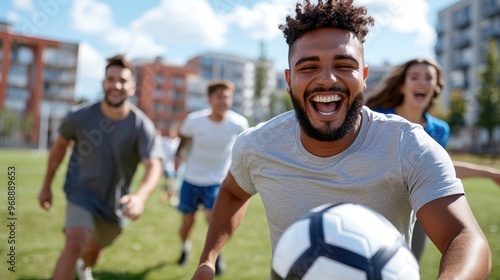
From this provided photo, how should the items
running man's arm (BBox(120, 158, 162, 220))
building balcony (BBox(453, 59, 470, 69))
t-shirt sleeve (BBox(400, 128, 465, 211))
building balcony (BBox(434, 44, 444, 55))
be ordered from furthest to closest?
building balcony (BBox(434, 44, 444, 55)) → building balcony (BBox(453, 59, 470, 69)) → running man's arm (BBox(120, 158, 162, 220)) → t-shirt sleeve (BBox(400, 128, 465, 211))

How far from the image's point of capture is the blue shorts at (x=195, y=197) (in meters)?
6.99

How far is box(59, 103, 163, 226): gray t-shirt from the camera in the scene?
484cm

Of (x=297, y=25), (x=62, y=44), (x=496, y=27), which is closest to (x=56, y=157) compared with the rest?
(x=297, y=25)

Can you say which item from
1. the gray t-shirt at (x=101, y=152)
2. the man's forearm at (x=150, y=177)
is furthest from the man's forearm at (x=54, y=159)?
the man's forearm at (x=150, y=177)

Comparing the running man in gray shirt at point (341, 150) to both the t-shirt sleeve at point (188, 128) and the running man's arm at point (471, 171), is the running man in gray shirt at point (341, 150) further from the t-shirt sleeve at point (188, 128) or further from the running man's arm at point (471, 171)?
the t-shirt sleeve at point (188, 128)

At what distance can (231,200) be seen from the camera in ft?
9.40

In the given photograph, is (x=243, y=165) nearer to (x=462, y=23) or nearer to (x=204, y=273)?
(x=204, y=273)

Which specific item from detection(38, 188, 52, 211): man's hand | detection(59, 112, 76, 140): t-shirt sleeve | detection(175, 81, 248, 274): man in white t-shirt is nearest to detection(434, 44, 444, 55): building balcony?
detection(175, 81, 248, 274): man in white t-shirt

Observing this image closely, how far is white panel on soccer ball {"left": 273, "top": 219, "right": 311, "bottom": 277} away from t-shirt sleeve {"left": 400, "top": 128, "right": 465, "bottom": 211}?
0.53 meters

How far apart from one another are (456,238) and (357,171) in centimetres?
56

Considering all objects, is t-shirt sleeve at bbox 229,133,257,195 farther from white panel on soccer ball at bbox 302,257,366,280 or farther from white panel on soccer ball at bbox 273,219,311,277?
white panel on soccer ball at bbox 302,257,366,280

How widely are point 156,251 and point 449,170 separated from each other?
219 inches

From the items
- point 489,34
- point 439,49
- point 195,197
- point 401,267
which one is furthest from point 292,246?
point 439,49

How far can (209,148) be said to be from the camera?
732 cm
